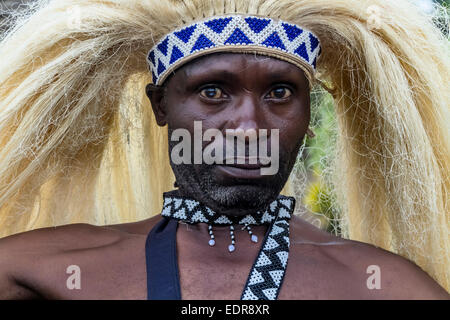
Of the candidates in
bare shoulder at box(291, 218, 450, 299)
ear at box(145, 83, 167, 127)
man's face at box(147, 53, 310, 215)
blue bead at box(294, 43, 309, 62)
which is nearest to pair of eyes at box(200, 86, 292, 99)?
man's face at box(147, 53, 310, 215)

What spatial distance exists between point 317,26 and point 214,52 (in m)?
0.38

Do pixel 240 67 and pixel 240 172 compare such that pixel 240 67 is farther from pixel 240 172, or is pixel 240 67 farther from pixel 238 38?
pixel 240 172

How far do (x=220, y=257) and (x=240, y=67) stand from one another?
549 mm

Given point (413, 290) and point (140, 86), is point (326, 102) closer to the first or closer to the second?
point (140, 86)

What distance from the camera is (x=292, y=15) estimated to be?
2.03 m

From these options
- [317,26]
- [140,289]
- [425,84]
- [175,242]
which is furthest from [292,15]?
[140,289]

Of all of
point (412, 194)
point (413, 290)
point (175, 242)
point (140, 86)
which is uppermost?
point (140, 86)

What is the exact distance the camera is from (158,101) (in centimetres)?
215

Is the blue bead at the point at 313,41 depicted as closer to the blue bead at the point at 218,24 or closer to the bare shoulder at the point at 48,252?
the blue bead at the point at 218,24

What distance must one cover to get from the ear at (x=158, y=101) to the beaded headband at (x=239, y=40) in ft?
0.29

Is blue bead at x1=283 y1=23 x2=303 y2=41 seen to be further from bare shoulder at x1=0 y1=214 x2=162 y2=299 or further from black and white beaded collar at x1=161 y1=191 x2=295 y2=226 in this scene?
bare shoulder at x1=0 y1=214 x2=162 y2=299

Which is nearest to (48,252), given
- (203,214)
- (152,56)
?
(203,214)

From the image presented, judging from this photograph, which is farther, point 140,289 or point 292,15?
point 292,15

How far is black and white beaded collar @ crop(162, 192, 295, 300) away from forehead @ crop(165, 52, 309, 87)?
39cm
